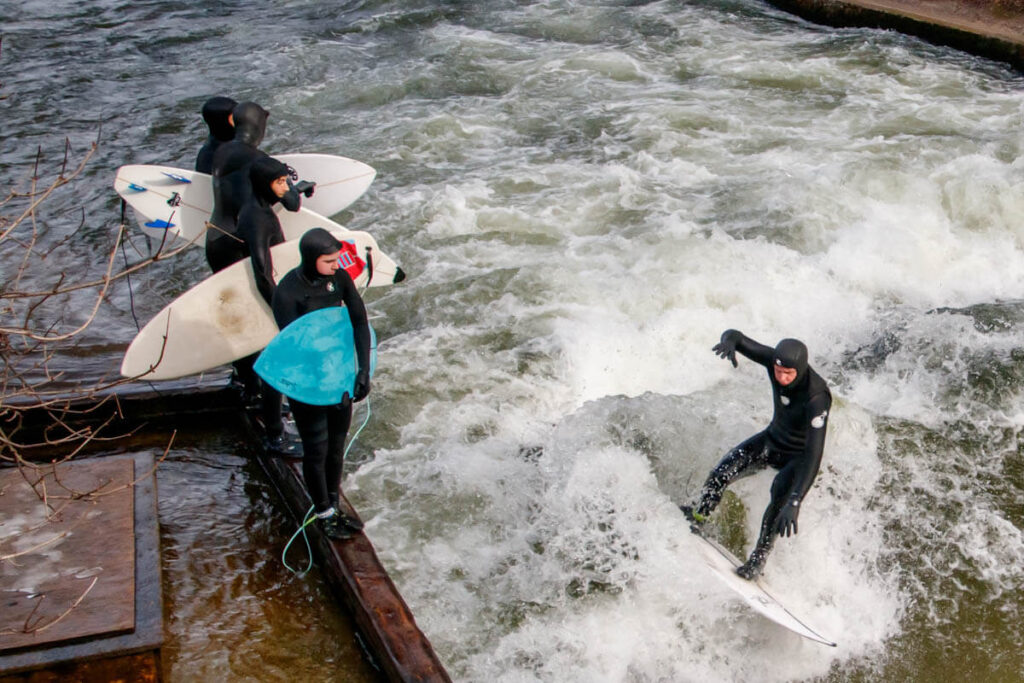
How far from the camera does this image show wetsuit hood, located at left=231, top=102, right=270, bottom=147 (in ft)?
21.1

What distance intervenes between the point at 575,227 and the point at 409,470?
13.6 feet

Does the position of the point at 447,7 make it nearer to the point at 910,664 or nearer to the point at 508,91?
the point at 508,91

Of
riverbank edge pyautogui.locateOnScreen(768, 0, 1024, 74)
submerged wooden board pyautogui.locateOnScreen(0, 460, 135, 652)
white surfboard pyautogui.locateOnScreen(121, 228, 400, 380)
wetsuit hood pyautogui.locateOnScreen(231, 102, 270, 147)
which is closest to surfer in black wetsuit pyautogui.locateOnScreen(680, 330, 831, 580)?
white surfboard pyautogui.locateOnScreen(121, 228, 400, 380)

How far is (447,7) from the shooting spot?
16938 millimetres

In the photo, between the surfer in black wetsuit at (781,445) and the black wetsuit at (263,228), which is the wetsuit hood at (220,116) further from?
the surfer in black wetsuit at (781,445)

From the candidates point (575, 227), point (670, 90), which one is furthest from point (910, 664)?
point (670, 90)

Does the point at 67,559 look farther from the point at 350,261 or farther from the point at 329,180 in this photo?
the point at 329,180

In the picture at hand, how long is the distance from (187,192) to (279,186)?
6.29ft

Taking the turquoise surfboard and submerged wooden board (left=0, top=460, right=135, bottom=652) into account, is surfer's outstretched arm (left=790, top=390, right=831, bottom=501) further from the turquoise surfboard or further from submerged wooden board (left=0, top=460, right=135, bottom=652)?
submerged wooden board (left=0, top=460, right=135, bottom=652)

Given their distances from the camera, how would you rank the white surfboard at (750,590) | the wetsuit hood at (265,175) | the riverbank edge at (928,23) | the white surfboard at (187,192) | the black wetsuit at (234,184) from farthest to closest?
the riverbank edge at (928,23)
the white surfboard at (187,192)
the black wetsuit at (234,184)
the wetsuit hood at (265,175)
the white surfboard at (750,590)

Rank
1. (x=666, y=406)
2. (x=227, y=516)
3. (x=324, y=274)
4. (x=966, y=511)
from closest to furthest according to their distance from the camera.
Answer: (x=324, y=274) < (x=227, y=516) < (x=966, y=511) < (x=666, y=406)

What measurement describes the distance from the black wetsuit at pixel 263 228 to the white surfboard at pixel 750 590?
257 centimetres

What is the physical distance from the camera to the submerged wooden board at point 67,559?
437 centimetres

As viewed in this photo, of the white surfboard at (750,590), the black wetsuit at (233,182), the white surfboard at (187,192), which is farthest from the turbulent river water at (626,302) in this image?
the black wetsuit at (233,182)
